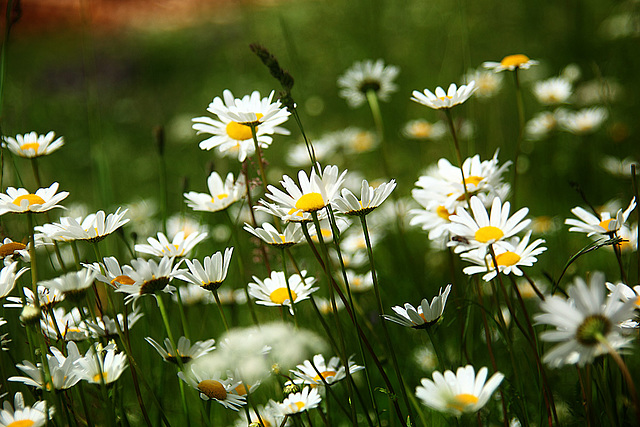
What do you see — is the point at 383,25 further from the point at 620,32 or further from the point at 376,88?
the point at 376,88

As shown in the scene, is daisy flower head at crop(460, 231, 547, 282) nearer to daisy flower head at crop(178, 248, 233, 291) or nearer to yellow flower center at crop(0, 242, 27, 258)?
daisy flower head at crop(178, 248, 233, 291)

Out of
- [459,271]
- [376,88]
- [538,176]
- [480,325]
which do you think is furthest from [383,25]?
[480,325]

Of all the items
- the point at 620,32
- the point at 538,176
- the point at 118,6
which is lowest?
the point at 538,176

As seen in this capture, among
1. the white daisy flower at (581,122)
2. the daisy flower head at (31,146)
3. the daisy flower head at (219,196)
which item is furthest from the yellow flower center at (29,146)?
the white daisy flower at (581,122)

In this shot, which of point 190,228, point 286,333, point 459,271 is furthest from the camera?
point 190,228

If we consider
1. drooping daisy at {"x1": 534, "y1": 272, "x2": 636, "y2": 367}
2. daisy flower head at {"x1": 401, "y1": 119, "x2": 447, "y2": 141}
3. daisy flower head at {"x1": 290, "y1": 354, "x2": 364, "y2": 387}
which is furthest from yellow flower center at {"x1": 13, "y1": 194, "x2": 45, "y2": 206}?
daisy flower head at {"x1": 401, "y1": 119, "x2": 447, "y2": 141}

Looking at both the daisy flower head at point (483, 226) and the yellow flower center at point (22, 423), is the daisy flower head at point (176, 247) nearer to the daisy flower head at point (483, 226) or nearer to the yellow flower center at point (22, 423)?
the yellow flower center at point (22, 423)
